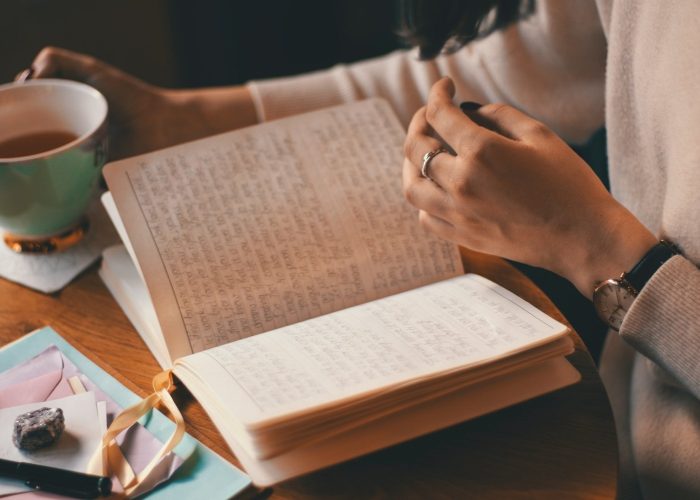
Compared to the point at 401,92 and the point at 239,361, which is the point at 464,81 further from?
the point at 239,361

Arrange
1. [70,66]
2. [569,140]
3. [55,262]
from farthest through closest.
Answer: [569,140] → [70,66] → [55,262]

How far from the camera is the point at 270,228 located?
0.69 metres

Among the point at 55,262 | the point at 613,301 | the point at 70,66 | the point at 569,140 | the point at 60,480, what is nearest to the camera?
the point at 60,480

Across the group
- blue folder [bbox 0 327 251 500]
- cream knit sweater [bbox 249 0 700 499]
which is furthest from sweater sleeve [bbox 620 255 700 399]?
blue folder [bbox 0 327 251 500]

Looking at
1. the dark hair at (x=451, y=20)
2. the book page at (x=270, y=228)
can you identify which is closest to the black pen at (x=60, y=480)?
the book page at (x=270, y=228)

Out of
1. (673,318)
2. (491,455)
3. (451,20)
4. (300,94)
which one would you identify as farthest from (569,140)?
(491,455)

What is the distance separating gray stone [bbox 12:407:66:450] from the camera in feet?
1.77

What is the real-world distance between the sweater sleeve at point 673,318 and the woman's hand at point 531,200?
1.2 inches

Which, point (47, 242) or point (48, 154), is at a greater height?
point (48, 154)

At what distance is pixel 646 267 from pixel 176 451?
1.24ft

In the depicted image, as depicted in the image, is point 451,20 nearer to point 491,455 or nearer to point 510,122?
point 510,122

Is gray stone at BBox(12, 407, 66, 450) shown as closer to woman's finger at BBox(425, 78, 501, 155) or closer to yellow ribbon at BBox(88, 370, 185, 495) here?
yellow ribbon at BBox(88, 370, 185, 495)

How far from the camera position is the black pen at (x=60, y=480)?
514 millimetres

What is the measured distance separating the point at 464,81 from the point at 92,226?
0.49m
